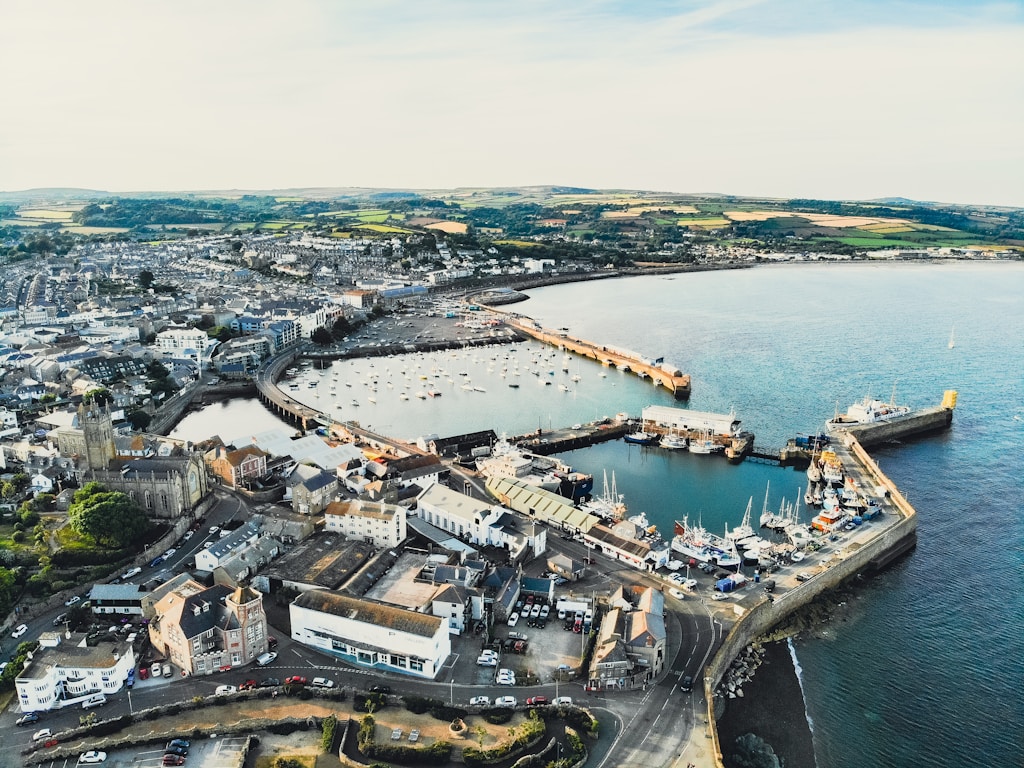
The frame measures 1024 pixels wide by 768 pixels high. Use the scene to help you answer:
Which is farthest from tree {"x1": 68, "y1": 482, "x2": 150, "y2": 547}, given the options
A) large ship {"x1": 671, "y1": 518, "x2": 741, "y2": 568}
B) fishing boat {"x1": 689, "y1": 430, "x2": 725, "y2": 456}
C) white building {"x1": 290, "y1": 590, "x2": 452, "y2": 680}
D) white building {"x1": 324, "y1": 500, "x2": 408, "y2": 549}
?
fishing boat {"x1": 689, "y1": 430, "x2": 725, "y2": 456}

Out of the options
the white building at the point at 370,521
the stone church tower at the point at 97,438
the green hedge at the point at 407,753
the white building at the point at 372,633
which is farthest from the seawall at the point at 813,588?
the stone church tower at the point at 97,438

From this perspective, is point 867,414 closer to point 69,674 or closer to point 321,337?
point 69,674

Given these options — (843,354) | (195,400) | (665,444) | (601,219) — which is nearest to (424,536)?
(665,444)

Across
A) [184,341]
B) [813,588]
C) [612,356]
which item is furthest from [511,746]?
[184,341]

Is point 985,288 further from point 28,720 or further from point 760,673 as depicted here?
point 28,720

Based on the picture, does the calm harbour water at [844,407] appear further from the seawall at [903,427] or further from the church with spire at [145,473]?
the church with spire at [145,473]

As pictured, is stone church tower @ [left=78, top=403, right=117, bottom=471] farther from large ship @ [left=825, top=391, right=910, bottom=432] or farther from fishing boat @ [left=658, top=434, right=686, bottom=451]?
large ship @ [left=825, top=391, right=910, bottom=432]
